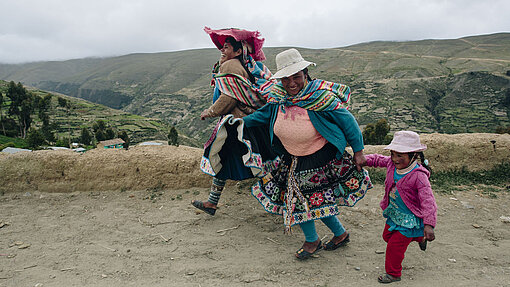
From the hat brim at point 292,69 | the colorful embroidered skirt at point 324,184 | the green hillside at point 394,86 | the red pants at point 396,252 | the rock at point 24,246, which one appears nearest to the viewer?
the red pants at point 396,252

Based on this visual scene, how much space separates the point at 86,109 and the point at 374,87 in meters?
66.7

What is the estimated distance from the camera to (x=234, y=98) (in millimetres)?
3396

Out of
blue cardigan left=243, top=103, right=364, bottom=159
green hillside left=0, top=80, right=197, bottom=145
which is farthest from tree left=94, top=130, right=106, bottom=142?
blue cardigan left=243, top=103, right=364, bottom=159

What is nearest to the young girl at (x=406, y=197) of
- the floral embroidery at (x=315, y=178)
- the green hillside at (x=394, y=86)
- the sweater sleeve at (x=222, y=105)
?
the floral embroidery at (x=315, y=178)

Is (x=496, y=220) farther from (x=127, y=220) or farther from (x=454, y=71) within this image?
(x=454, y=71)

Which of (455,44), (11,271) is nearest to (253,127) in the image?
(11,271)

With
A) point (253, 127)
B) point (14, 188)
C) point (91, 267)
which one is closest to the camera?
point (91, 267)

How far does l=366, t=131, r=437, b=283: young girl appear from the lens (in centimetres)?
245

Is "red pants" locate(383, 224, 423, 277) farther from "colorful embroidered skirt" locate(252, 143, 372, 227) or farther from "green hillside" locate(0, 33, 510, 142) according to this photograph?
"green hillside" locate(0, 33, 510, 142)

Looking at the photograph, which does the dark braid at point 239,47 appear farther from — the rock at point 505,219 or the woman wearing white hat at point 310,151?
the rock at point 505,219

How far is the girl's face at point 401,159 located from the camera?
2.51 metres

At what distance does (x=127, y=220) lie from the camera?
12.9 feet

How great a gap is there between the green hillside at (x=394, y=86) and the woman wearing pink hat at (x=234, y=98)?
47.0 metres

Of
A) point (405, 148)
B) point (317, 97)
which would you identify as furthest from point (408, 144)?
point (317, 97)
